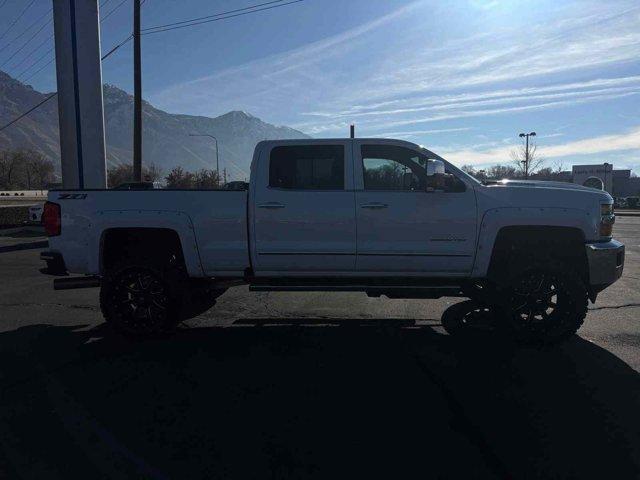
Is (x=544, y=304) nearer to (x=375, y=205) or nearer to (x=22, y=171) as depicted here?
(x=375, y=205)

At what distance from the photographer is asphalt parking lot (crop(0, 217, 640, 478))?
3080 mm

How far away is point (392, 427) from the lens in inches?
139

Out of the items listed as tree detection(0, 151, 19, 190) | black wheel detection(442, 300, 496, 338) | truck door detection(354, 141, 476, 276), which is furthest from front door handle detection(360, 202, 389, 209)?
tree detection(0, 151, 19, 190)

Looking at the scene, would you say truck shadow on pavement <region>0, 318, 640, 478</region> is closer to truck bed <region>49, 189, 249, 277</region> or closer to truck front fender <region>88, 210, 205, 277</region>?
truck bed <region>49, 189, 249, 277</region>

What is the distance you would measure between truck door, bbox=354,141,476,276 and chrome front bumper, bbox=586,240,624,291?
125 centimetres

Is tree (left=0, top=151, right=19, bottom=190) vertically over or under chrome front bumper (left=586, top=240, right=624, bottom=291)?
over

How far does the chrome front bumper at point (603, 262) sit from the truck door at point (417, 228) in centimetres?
125

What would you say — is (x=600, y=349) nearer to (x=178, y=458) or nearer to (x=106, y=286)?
(x=178, y=458)

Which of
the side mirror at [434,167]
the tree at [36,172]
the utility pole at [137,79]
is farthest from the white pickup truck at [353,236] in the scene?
the tree at [36,172]

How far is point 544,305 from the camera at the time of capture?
5445 millimetres

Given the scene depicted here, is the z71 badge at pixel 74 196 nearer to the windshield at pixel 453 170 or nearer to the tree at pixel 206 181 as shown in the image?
the windshield at pixel 453 170

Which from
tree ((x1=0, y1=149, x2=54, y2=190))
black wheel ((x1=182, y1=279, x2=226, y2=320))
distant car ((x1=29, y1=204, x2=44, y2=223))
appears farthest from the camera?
tree ((x1=0, y1=149, x2=54, y2=190))

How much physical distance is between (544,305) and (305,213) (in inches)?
111

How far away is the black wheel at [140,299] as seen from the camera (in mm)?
5551
